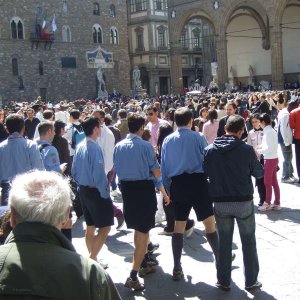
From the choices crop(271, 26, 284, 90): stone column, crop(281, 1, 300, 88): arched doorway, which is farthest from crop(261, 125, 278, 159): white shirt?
crop(281, 1, 300, 88): arched doorway

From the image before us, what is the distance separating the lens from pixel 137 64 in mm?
58344

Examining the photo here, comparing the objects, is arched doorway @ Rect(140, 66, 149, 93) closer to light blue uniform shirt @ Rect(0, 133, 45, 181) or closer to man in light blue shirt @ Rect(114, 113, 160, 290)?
light blue uniform shirt @ Rect(0, 133, 45, 181)

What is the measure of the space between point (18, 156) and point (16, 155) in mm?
27

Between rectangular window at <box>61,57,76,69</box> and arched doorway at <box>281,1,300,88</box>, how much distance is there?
757 inches

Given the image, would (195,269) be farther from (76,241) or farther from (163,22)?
(163,22)

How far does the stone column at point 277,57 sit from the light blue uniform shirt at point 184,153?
3029cm

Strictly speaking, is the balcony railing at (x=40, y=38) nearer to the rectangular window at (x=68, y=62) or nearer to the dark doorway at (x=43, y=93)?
the rectangular window at (x=68, y=62)

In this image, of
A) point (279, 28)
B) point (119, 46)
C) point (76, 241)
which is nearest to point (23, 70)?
point (119, 46)

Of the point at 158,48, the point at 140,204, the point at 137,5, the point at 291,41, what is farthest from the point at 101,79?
the point at 140,204

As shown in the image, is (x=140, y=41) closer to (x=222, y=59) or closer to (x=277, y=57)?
(x=222, y=59)

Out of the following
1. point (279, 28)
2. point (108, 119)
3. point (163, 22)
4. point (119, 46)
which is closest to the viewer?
point (108, 119)

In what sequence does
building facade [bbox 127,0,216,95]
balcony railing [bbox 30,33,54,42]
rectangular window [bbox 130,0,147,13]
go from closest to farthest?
balcony railing [bbox 30,33,54,42] → building facade [bbox 127,0,216,95] → rectangular window [bbox 130,0,147,13]

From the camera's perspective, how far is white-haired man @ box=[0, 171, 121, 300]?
194 cm

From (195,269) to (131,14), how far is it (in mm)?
A: 55781
